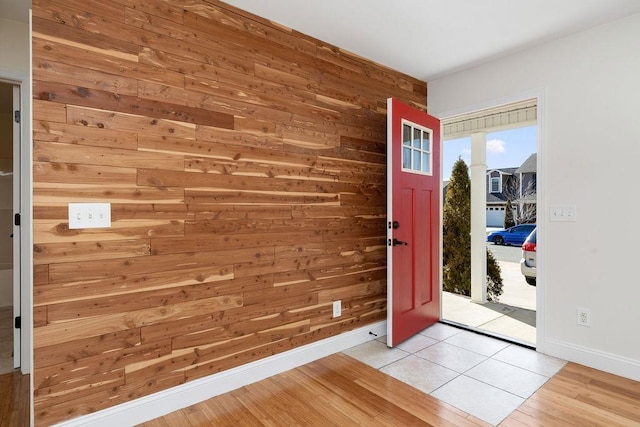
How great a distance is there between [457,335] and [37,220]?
341 cm

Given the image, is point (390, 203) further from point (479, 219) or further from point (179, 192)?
point (479, 219)

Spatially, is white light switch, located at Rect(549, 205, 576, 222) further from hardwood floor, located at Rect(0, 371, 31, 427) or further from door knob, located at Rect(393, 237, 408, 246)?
hardwood floor, located at Rect(0, 371, 31, 427)

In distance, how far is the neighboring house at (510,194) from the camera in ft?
17.9

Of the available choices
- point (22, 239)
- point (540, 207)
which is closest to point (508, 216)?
point (540, 207)

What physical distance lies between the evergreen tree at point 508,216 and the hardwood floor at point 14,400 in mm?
6705

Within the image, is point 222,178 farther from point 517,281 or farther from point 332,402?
point 517,281

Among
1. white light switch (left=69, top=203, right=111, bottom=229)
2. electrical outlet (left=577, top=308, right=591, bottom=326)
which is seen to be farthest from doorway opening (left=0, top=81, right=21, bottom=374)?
electrical outlet (left=577, top=308, right=591, bottom=326)

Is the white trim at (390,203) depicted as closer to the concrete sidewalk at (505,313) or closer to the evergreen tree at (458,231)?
the concrete sidewalk at (505,313)

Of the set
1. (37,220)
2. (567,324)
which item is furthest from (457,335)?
(37,220)

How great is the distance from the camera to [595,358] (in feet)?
8.56

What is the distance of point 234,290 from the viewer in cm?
235

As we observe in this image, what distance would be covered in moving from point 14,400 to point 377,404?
2.39 meters

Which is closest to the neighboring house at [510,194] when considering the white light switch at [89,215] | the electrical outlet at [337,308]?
the electrical outlet at [337,308]

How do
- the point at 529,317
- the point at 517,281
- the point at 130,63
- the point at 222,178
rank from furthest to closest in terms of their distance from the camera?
the point at 517,281, the point at 529,317, the point at 222,178, the point at 130,63
